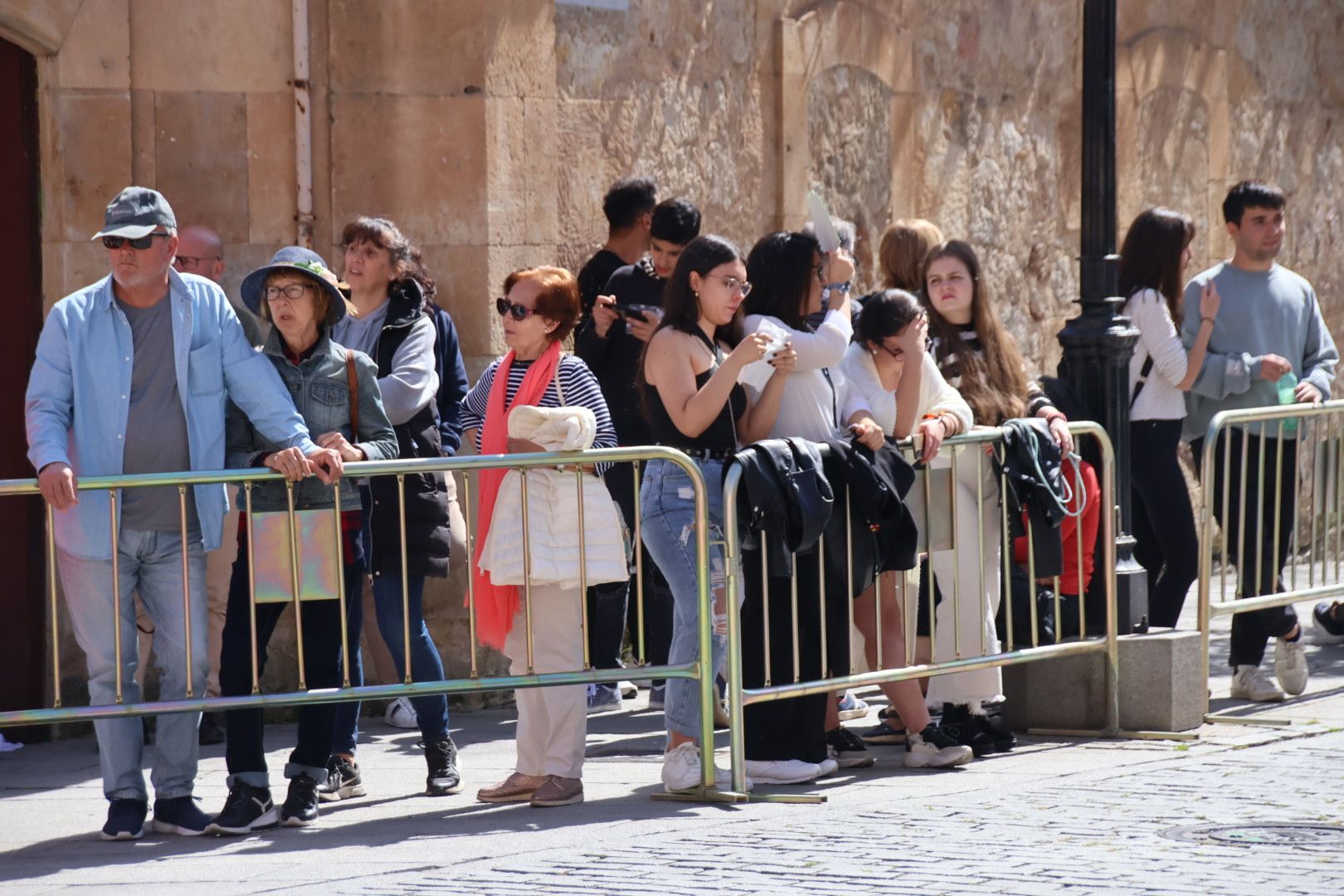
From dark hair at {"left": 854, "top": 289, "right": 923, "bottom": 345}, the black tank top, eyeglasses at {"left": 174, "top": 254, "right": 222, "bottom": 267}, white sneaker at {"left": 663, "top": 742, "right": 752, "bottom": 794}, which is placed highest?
eyeglasses at {"left": 174, "top": 254, "right": 222, "bottom": 267}

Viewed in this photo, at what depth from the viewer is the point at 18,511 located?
848cm

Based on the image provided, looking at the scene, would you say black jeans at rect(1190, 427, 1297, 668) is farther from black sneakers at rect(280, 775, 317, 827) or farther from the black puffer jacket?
black sneakers at rect(280, 775, 317, 827)

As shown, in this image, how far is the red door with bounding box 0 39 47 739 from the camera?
27.7ft

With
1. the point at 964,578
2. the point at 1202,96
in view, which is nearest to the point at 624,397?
the point at 964,578

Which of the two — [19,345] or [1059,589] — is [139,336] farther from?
[1059,589]

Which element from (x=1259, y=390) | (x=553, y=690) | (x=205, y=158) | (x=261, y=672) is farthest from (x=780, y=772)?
(x=205, y=158)

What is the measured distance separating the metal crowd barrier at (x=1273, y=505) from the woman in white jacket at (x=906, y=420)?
1.23m

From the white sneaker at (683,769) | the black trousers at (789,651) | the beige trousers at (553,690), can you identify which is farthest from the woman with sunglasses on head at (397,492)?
the black trousers at (789,651)

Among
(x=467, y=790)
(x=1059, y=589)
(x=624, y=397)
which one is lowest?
(x=467, y=790)

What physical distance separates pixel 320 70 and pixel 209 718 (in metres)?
2.66

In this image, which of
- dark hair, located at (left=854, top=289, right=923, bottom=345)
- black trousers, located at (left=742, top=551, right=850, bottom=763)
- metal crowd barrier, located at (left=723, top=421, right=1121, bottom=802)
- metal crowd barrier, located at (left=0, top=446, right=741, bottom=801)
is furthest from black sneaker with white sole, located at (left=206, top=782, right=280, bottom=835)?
dark hair, located at (left=854, top=289, right=923, bottom=345)

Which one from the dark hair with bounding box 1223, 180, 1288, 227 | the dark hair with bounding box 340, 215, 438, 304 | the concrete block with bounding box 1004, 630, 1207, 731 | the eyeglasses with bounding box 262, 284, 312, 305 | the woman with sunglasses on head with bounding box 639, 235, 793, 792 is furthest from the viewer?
the dark hair with bounding box 1223, 180, 1288, 227

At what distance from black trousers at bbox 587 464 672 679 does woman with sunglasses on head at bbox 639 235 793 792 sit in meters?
0.73

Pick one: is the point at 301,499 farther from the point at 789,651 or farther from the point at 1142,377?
the point at 1142,377
